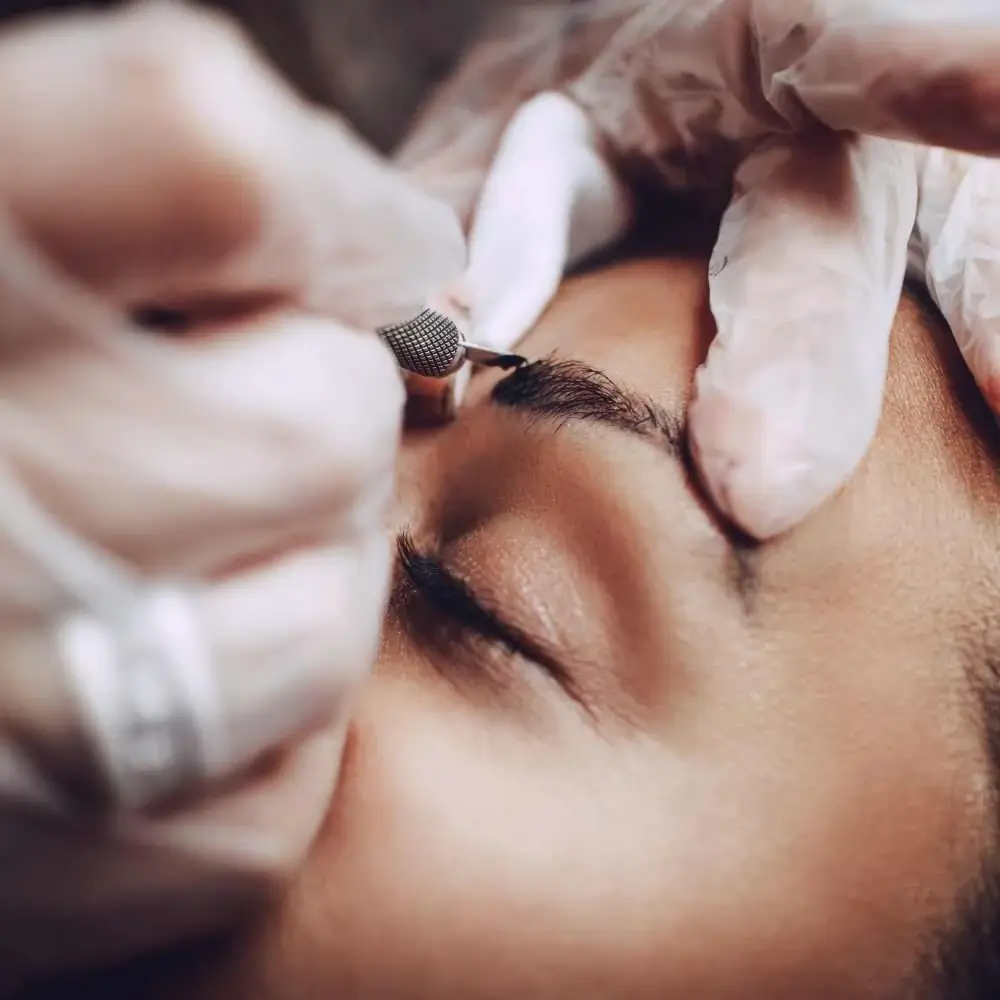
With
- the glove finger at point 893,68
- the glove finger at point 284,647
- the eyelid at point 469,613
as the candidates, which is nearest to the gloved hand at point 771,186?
the glove finger at point 893,68

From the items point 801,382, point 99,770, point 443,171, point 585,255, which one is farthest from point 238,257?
point 443,171

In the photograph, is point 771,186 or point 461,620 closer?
point 461,620

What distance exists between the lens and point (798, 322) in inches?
27.5

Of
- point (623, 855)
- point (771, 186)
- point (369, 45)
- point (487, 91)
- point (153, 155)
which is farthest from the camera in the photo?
point (369, 45)

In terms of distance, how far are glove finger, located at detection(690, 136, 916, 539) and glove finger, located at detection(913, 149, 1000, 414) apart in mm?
45

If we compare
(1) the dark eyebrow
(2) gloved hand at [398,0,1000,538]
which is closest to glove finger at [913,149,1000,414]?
(2) gloved hand at [398,0,1000,538]

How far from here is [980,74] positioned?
0.67 meters

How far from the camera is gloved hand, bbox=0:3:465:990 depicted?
362 mm

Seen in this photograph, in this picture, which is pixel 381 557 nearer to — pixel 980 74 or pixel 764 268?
pixel 764 268

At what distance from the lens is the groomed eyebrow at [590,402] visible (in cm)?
67

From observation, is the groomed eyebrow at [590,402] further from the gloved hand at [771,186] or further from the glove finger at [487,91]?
the glove finger at [487,91]

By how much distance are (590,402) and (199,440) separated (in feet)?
1.11

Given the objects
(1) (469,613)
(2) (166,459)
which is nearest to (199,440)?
(2) (166,459)

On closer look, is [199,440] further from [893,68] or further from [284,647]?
[893,68]
